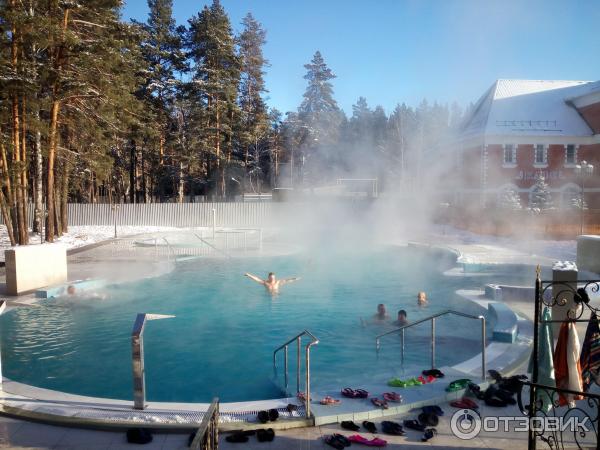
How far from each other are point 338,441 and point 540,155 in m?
25.0

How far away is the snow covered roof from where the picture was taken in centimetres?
2439

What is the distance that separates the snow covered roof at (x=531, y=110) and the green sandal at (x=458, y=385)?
2196 centimetres

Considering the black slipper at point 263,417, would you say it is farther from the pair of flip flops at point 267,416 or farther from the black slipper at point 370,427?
the black slipper at point 370,427

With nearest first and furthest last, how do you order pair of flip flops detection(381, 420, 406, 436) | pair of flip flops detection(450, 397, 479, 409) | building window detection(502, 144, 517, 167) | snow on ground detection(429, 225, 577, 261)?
pair of flip flops detection(381, 420, 406, 436) < pair of flip flops detection(450, 397, 479, 409) < snow on ground detection(429, 225, 577, 261) < building window detection(502, 144, 517, 167)

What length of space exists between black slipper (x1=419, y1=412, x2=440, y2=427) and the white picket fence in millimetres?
21718

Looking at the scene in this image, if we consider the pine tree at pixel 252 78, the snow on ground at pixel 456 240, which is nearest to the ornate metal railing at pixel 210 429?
the snow on ground at pixel 456 240

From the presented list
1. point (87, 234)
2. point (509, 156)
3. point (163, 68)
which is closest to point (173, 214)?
point (87, 234)

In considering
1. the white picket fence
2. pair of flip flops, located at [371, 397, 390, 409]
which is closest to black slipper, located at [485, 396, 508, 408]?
pair of flip flops, located at [371, 397, 390, 409]

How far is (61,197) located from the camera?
19906mm

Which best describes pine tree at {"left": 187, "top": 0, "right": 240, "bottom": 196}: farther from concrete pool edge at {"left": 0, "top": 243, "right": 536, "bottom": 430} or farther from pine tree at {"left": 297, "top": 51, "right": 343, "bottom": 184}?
concrete pool edge at {"left": 0, "top": 243, "right": 536, "bottom": 430}

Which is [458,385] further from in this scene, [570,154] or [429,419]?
[570,154]

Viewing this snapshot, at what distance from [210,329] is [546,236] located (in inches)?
580

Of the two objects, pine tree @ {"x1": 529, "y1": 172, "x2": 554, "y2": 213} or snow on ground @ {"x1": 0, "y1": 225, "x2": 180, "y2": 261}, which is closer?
snow on ground @ {"x1": 0, "y1": 225, "x2": 180, "y2": 261}

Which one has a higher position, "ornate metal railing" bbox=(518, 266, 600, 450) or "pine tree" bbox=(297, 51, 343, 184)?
"pine tree" bbox=(297, 51, 343, 184)
